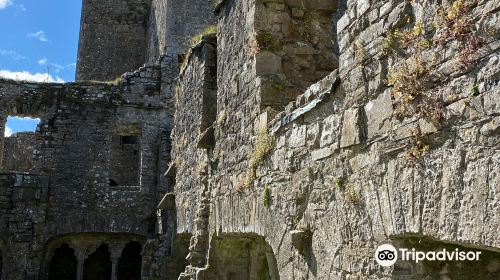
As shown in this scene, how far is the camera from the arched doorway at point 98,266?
1705 centimetres

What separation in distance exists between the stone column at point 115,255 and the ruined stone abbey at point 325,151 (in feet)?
5.35

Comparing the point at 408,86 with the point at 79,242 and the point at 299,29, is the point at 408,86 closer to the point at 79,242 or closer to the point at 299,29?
the point at 299,29

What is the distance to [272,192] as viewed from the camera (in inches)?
204

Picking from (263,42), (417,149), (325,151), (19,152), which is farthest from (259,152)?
(19,152)

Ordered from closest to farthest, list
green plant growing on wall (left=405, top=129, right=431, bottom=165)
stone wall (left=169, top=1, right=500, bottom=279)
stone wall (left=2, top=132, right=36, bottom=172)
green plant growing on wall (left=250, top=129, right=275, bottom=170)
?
stone wall (left=169, top=1, right=500, bottom=279)
green plant growing on wall (left=405, top=129, right=431, bottom=165)
green plant growing on wall (left=250, top=129, right=275, bottom=170)
stone wall (left=2, top=132, right=36, bottom=172)

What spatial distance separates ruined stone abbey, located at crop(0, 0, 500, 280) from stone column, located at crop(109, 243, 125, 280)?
1.63 meters

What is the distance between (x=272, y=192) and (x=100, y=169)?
10869 mm

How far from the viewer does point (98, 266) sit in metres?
17.2

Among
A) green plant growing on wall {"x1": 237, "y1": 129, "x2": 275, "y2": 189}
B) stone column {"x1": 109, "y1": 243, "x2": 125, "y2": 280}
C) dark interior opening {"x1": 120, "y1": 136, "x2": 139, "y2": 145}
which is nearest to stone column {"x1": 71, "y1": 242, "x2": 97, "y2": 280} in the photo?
stone column {"x1": 109, "y1": 243, "x2": 125, "y2": 280}

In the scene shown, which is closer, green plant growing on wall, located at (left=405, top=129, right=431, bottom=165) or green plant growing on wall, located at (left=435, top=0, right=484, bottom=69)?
green plant growing on wall, located at (left=435, top=0, right=484, bottom=69)

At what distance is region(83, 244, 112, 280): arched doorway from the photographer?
17.0 metres

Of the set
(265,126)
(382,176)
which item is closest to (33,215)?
(265,126)

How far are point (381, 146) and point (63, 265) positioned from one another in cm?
1525

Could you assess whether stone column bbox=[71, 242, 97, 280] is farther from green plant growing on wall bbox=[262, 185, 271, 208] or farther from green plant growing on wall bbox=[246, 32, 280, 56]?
green plant growing on wall bbox=[262, 185, 271, 208]
